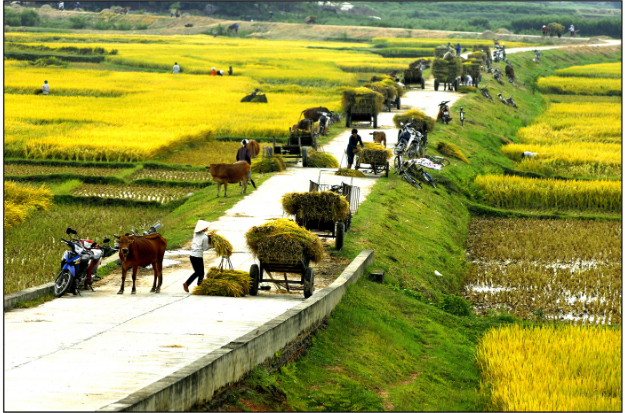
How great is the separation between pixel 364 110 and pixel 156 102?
1255 cm

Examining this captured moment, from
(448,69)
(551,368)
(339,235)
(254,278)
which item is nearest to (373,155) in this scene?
(339,235)

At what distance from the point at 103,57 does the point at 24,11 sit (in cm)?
4573

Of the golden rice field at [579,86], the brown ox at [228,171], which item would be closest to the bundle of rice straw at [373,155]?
the brown ox at [228,171]

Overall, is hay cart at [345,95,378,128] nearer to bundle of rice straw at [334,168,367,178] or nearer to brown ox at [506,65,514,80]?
bundle of rice straw at [334,168,367,178]

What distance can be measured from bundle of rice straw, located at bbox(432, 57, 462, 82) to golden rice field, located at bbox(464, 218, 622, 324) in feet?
78.9

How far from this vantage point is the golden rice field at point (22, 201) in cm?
1867

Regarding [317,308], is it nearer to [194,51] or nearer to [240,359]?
[240,359]

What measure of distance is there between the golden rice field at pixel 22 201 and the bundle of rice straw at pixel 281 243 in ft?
30.1

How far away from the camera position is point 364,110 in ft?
102

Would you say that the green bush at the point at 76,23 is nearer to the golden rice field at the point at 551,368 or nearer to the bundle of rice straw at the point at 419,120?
the bundle of rice straw at the point at 419,120

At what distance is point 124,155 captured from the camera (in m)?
26.2

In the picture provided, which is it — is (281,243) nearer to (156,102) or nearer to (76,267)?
(76,267)

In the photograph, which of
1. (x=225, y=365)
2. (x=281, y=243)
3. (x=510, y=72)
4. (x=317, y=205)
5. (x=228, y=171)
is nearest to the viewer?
(x=225, y=365)

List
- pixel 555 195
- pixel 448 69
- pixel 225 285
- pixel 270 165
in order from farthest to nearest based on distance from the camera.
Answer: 1. pixel 448 69
2. pixel 555 195
3. pixel 270 165
4. pixel 225 285
